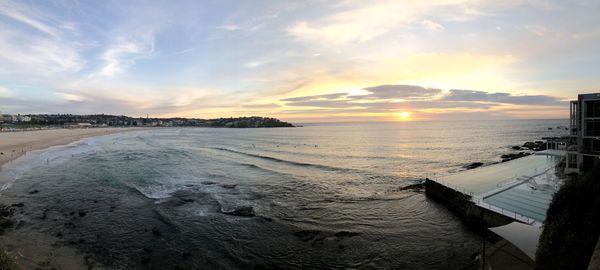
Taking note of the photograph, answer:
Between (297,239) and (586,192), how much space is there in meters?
12.3

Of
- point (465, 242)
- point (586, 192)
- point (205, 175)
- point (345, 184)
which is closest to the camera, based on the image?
point (586, 192)

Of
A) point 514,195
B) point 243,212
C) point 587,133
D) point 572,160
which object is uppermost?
point 587,133

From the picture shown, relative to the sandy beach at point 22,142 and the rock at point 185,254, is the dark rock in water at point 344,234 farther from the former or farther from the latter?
the sandy beach at point 22,142

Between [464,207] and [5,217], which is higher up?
[5,217]

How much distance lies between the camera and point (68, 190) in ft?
85.9

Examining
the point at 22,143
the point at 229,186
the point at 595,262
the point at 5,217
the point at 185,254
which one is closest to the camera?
the point at 595,262

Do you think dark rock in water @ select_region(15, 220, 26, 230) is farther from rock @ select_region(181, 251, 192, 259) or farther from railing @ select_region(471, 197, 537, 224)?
railing @ select_region(471, 197, 537, 224)

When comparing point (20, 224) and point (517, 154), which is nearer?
point (20, 224)

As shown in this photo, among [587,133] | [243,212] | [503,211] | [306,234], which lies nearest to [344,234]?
[306,234]

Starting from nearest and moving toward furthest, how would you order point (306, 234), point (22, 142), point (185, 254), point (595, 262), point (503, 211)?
point (595, 262), point (185, 254), point (306, 234), point (503, 211), point (22, 142)

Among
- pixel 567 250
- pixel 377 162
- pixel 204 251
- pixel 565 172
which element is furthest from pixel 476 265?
pixel 377 162

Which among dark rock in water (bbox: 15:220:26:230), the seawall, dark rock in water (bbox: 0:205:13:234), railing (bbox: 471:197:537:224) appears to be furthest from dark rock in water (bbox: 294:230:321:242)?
dark rock in water (bbox: 0:205:13:234)

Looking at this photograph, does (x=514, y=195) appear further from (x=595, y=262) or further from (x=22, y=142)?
→ (x=22, y=142)

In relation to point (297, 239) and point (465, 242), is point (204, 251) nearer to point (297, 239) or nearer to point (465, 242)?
point (297, 239)
